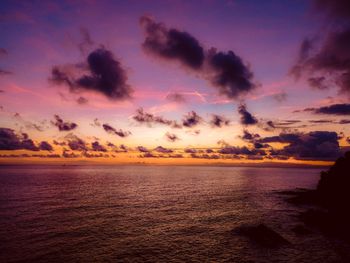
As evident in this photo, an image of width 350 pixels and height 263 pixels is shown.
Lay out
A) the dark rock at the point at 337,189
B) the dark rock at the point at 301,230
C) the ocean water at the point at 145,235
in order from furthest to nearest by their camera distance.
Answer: the dark rock at the point at 337,189 < the dark rock at the point at 301,230 < the ocean water at the point at 145,235

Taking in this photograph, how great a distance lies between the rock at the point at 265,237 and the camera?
36997 mm

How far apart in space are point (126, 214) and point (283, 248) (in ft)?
110

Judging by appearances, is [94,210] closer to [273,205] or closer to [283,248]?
[283,248]

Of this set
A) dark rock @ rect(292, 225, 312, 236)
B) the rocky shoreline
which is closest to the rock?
dark rock @ rect(292, 225, 312, 236)

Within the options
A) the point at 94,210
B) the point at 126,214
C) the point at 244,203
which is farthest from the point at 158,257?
the point at 244,203

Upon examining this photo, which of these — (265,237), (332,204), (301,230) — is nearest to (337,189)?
(332,204)

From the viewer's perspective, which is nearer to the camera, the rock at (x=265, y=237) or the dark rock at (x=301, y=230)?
the rock at (x=265, y=237)

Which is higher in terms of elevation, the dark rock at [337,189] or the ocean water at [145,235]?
the dark rock at [337,189]

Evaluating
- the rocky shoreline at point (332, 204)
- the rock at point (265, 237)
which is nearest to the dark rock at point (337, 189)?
the rocky shoreline at point (332, 204)

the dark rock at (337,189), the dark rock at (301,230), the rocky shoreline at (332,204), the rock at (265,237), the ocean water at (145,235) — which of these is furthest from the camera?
the dark rock at (337,189)

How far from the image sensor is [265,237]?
38.9 m

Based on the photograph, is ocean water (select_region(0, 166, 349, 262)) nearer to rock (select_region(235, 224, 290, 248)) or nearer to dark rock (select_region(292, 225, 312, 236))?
dark rock (select_region(292, 225, 312, 236))

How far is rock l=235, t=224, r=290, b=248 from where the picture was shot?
37.0m

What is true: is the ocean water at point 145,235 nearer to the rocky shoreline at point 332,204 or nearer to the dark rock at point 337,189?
the rocky shoreline at point 332,204
